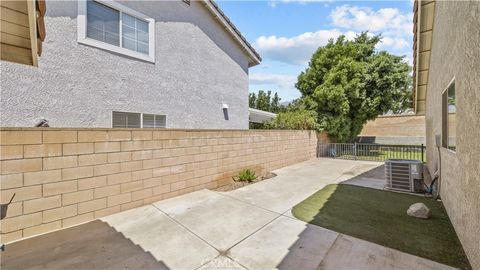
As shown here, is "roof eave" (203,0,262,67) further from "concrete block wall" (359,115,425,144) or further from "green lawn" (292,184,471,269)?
"concrete block wall" (359,115,425,144)

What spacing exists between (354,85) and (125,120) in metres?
12.6

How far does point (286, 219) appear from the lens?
4.04 metres

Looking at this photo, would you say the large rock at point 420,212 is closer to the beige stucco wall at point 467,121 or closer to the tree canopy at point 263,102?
the beige stucco wall at point 467,121

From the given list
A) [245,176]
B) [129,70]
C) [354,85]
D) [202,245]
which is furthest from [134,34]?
[354,85]

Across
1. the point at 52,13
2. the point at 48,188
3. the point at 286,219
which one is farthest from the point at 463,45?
the point at 52,13

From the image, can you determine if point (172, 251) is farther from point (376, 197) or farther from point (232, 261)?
point (376, 197)

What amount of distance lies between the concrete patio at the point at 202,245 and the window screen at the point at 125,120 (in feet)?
8.68

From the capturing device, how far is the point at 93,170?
156 inches

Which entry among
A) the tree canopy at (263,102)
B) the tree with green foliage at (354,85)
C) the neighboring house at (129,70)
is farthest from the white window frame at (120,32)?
the tree canopy at (263,102)

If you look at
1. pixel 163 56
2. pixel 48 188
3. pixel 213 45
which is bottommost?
pixel 48 188

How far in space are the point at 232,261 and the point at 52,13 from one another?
6458mm

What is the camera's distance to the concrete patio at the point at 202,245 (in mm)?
2689

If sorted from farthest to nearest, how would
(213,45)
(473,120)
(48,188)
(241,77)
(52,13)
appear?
(241,77) < (213,45) < (52,13) < (48,188) < (473,120)

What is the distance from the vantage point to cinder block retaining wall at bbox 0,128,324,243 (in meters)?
3.22
